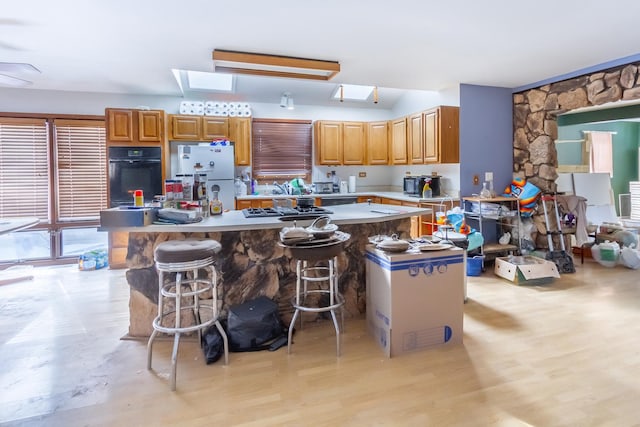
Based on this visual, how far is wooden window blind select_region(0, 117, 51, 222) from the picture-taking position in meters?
4.88

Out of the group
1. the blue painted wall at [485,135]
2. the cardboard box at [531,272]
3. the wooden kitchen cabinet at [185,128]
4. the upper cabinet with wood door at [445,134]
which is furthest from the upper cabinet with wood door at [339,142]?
the cardboard box at [531,272]

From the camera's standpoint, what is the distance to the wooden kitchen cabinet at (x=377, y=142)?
6.04 meters

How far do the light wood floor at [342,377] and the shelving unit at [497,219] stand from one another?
1489 millimetres

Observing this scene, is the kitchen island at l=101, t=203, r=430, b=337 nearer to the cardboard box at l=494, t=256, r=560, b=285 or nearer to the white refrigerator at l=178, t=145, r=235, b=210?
the cardboard box at l=494, t=256, r=560, b=285

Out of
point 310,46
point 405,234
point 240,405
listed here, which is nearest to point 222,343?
point 240,405

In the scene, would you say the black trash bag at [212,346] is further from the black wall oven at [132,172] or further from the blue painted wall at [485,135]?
the blue painted wall at [485,135]

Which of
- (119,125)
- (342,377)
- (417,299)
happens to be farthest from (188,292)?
(119,125)

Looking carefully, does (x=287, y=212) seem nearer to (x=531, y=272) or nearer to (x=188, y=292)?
(x=188, y=292)

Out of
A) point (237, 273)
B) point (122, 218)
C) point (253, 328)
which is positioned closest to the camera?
point (122, 218)

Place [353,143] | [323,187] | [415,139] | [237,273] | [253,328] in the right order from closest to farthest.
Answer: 1. [253,328]
2. [237,273]
3. [415,139]
4. [323,187]
5. [353,143]

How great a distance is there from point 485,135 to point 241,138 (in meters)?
3.50

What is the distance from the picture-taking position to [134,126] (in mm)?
4891

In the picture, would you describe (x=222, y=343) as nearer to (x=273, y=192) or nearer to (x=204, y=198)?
(x=204, y=198)

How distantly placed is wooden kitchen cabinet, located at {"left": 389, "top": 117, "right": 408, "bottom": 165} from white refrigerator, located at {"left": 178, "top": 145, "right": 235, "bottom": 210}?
2.56m
